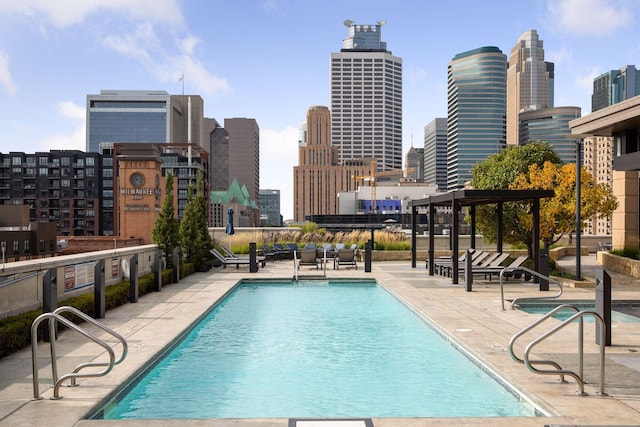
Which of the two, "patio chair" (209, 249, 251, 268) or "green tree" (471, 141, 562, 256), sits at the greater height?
"green tree" (471, 141, 562, 256)

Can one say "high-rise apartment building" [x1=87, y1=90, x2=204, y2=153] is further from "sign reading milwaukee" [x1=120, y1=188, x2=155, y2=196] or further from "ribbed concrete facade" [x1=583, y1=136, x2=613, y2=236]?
"sign reading milwaukee" [x1=120, y1=188, x2=155, y2=196]

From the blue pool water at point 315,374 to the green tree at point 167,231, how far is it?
6686 millimetres

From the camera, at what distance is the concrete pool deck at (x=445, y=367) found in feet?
18.0

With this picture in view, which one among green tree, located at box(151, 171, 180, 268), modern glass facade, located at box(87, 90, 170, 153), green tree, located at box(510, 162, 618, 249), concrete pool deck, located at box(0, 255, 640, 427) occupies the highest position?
modern glass facade, located at box(87, 90, 170, 153)

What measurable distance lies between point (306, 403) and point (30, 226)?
93.2 m

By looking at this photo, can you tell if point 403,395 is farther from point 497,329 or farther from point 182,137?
point 182,137

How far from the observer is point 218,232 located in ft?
106

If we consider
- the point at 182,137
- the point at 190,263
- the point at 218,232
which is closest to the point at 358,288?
the point at 190,263

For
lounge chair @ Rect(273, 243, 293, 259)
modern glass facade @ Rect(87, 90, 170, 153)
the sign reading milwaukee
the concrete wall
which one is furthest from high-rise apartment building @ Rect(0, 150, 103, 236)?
the concrete wall

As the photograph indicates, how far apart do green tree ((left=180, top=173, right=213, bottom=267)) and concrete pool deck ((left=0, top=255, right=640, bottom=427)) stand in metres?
5.91

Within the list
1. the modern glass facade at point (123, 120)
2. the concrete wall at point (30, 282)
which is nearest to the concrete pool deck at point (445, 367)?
the concrete wall at point (30, 282)

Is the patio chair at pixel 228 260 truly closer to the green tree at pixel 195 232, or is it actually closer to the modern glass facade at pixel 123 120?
the green tree at pixel 195 232

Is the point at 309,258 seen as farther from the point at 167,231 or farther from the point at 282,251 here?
the point at 167,231

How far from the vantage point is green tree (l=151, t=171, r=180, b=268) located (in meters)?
18.5
